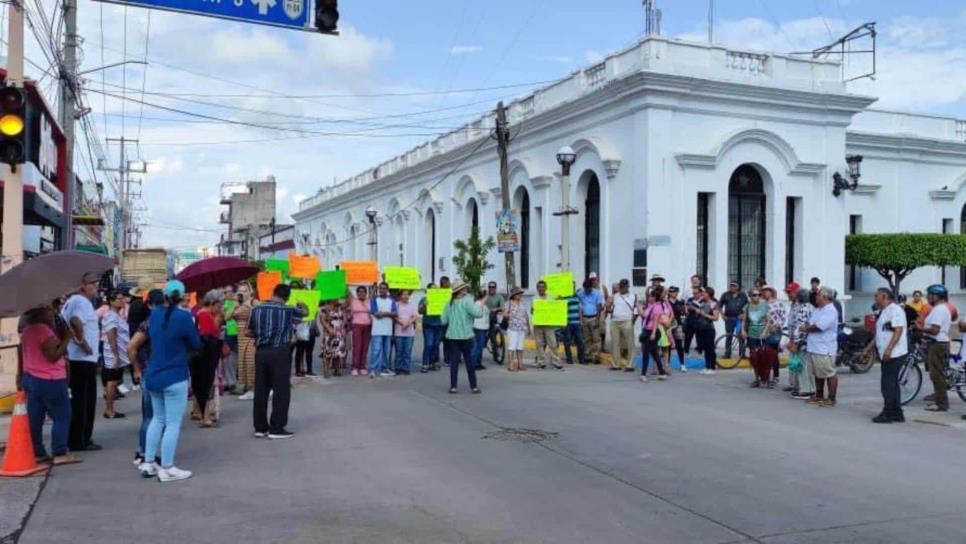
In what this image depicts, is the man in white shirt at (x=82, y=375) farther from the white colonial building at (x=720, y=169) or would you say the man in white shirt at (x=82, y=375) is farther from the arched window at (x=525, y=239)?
the arched window at (x=525, y=239)

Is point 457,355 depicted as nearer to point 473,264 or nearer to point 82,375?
point 82,375

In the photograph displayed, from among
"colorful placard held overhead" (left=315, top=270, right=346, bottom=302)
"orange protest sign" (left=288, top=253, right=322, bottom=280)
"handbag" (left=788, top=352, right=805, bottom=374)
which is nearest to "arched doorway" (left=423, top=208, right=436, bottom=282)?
"orange protest sign" (left=288, top=253, right=322, bottom=280)

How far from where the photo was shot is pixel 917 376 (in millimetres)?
13500

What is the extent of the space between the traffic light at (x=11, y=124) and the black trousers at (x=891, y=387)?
11286 millimetres

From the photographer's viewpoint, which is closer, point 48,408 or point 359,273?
point 48,408

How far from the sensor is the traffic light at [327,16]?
1018 cm

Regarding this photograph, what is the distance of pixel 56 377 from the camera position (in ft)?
27.6

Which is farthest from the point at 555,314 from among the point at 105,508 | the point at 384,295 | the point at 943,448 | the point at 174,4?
the point at 105,508

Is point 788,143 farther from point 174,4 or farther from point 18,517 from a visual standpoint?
point 18,517

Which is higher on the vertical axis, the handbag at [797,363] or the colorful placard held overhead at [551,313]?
the colorful placard held overhead at [551,313]

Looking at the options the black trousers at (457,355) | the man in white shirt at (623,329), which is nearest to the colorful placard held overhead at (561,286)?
the man in white shirt at (623,329)

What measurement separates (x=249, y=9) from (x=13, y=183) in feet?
14.0

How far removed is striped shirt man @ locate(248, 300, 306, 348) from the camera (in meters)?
10.0

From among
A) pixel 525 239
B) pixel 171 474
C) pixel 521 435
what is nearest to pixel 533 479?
pixel 521 435
